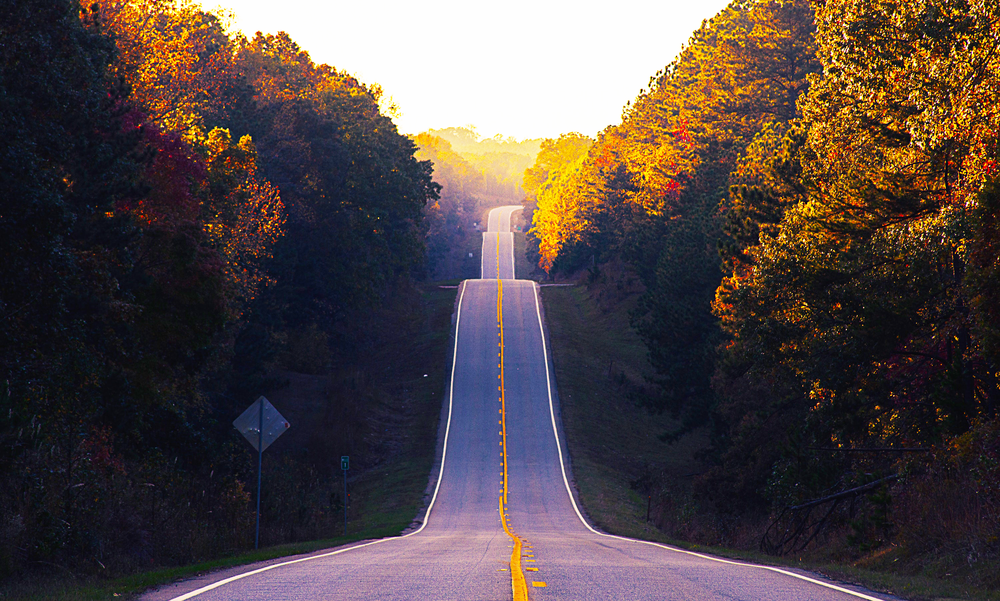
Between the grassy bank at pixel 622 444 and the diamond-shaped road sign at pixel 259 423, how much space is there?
10.4 meters

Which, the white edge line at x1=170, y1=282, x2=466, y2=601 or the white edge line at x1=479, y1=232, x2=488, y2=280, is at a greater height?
the white edge line at x1=479, y1=232, x2=488, y2=280

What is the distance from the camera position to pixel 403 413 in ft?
154

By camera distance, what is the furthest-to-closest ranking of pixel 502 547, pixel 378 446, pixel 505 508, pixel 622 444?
pixel 622 444
pixel 378 446
pixel 505 508
pixel 502 547

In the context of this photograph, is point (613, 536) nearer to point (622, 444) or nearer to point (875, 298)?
point (875, 298)

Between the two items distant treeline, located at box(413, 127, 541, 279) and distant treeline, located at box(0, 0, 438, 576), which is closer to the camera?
distant treeline, located at box(0, 0, 438, 576)

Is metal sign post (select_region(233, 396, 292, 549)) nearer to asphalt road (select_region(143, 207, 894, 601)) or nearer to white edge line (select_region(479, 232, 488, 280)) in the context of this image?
asphalt road (select_region(143, 207, 894, 601))

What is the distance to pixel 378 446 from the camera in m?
42.6

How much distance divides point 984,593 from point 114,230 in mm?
20695

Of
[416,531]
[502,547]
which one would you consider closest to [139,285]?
[416,531]

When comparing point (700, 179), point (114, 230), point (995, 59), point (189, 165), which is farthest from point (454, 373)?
point (995, 59)

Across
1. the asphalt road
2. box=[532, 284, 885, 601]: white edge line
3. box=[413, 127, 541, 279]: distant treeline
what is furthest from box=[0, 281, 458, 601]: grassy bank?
box=[413, 127, 541, 279]: distant treeline

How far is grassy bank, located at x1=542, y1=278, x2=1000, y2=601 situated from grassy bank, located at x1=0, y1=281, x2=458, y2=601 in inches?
297

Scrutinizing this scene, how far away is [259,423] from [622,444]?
28848mm

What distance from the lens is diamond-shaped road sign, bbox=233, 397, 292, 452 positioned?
18.1 meters
